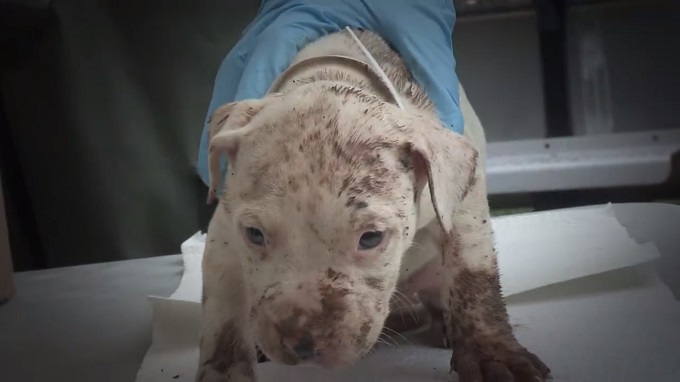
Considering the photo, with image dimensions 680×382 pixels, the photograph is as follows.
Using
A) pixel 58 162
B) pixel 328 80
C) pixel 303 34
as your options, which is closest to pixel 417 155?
pixel 328 80

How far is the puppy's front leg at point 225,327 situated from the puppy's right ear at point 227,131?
7 cm

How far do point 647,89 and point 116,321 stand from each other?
713 mm

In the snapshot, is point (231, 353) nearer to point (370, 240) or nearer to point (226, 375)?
point (226, 375)

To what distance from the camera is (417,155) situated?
87 cm

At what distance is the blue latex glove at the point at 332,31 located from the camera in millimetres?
1003

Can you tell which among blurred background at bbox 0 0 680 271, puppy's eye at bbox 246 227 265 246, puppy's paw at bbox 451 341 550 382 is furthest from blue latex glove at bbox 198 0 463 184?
puppy's paw at bbox 451 341 550 382

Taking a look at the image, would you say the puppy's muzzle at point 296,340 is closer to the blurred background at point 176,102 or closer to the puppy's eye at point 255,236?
the puppy's eye at point 255,236

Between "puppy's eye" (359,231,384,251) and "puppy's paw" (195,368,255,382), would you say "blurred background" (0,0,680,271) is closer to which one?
"puppy's paw" (195,368,255,382)

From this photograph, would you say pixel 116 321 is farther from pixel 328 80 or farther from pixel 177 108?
pixel 328 80

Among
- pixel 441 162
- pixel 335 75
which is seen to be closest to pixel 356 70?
pixel 335 75

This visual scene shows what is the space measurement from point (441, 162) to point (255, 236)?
0.21 m

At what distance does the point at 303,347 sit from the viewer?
2.47 ft

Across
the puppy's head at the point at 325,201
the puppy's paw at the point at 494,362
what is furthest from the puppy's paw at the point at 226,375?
the puppy's paw at the point at 494,362

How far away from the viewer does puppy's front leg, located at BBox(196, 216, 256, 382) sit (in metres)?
0.95
